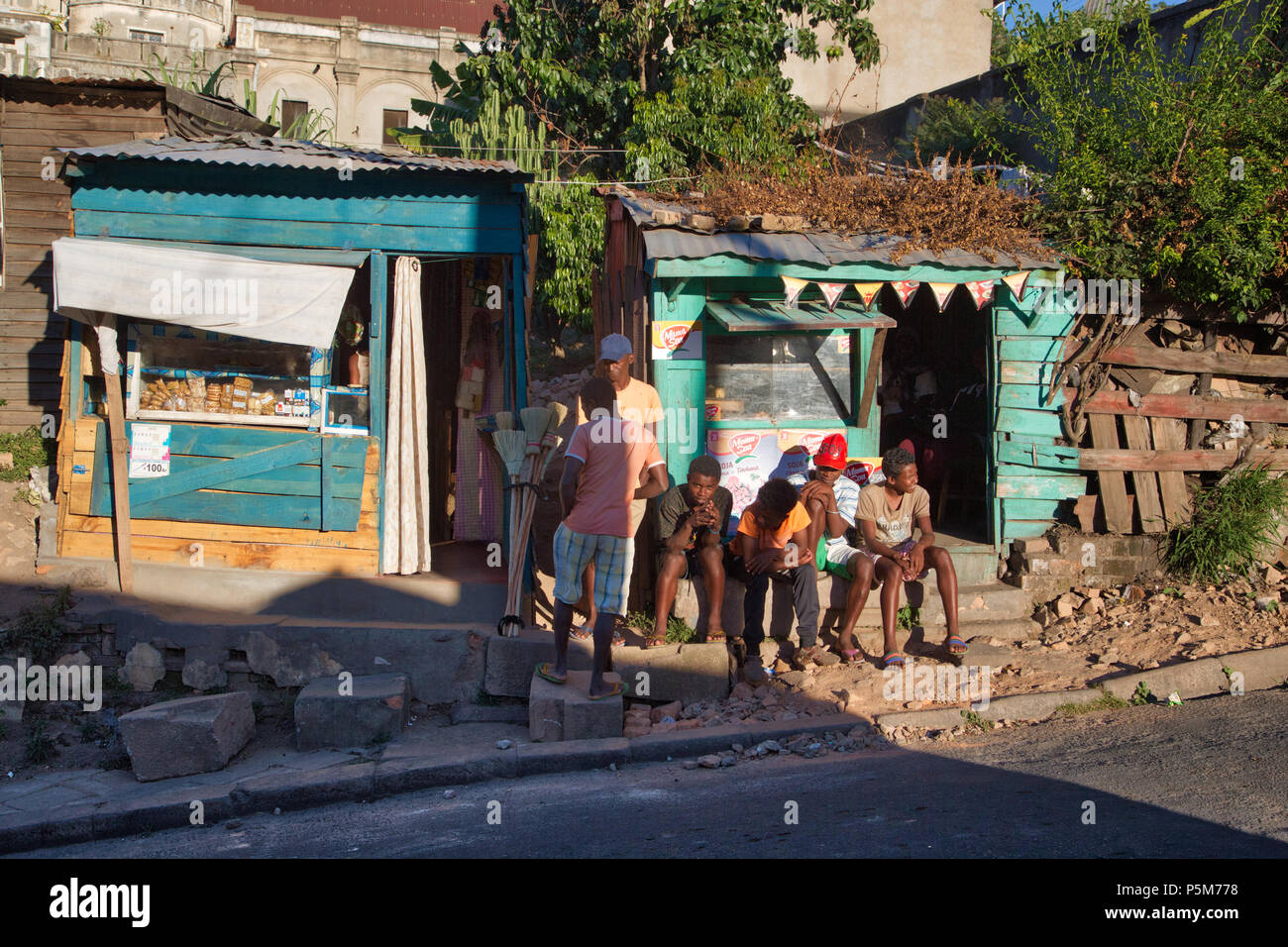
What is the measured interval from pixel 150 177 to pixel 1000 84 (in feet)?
42.5

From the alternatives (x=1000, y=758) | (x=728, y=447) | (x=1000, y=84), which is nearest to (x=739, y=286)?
(x=728, y=447)

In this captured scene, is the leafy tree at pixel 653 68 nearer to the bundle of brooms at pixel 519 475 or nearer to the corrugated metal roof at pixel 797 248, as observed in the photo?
the corrugated metal roof at pixel 797 248

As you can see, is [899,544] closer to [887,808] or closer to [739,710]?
[739,710]

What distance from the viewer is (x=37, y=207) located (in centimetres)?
1014

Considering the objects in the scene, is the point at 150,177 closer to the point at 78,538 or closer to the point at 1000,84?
the point at 78,538

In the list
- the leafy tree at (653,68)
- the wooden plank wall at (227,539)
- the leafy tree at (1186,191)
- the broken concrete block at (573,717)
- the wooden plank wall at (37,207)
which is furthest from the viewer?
the leafy tree at (653,68)

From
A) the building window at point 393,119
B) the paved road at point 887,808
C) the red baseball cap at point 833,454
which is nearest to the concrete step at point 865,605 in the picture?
the red baseball cap at point 833,454

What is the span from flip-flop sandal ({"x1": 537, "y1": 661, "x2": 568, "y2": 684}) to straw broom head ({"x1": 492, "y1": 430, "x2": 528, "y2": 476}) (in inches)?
58.1

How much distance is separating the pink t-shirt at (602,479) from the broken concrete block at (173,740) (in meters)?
2.54

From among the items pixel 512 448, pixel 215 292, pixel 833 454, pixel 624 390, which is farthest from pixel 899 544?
pixel 215 292

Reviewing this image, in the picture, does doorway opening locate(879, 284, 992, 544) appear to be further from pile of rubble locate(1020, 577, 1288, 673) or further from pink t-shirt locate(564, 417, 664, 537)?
pink t-shirt locate(564, 417, 664, 537)

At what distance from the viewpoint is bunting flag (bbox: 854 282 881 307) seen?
7820mm

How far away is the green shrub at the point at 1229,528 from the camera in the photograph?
836cm

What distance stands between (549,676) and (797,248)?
3.82m
